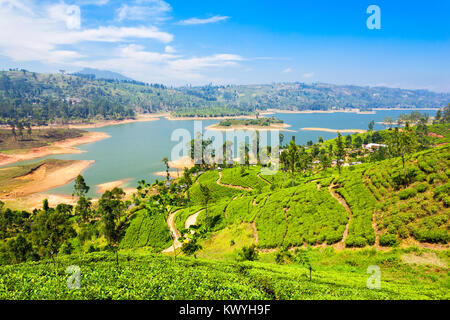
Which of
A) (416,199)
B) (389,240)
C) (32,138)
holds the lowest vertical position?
(389,240)

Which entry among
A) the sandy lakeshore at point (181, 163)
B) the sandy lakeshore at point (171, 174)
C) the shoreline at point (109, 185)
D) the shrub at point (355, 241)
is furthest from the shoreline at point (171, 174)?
the shrub at point (355, 241)

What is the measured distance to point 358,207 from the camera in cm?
3162

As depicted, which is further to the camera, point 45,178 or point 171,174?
point 171,174

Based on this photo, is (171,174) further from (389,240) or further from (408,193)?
(389,240)

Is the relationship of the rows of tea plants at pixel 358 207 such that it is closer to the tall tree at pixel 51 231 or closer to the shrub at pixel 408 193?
the shrub at pixel 408 193

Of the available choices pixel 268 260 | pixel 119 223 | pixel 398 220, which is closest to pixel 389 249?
pixel 398 220

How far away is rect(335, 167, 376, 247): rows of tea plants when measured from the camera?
88.0 feet

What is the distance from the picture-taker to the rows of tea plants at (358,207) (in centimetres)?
2681

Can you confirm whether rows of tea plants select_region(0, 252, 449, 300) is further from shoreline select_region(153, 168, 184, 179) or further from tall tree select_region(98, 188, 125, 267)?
shoreline select_region(153, 168, 184, 179)

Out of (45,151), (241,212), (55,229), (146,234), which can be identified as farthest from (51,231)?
(45,151)

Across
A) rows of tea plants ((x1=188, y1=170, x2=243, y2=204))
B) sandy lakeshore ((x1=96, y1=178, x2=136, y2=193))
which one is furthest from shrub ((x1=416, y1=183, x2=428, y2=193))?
sandy lakeshore ((x1=96, y1=178, x2=136, y2=193))

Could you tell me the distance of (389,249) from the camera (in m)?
24.4

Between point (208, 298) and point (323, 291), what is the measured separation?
8192mm
